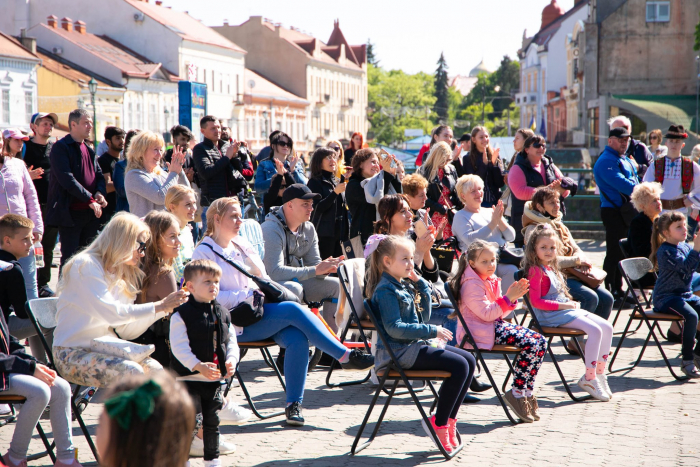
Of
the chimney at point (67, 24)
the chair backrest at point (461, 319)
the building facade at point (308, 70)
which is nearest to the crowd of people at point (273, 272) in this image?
the chair backrest at point (461, 319)

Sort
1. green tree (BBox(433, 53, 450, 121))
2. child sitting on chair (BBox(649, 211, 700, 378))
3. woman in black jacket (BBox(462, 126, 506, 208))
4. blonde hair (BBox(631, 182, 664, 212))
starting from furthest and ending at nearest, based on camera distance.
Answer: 1. green tree (BBox(433, 53, 450, 121))
2. woman in black jacket (BBox(462, 126, 506, 208))
3. blonde hair (BBox(631, 182, 664, 212))
4. child sitting on chair (BBox(649, 211, 700, 378))

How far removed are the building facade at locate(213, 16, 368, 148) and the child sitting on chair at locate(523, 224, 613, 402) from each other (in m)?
72.1

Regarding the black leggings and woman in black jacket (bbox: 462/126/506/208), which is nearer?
the black leggings

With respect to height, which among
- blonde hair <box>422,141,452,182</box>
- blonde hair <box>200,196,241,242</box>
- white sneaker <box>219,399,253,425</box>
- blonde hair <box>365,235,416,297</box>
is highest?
blonde hair <box>422,141,452,182</box>

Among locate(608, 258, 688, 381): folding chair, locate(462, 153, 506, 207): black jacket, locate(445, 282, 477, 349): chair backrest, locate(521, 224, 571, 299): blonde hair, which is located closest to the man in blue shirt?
locate(462, 153, 506, 207): black jacket

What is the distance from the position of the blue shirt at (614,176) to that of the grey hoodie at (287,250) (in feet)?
15.7

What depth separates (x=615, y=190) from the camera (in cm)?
1074

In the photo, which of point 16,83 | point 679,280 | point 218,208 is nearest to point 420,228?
point 218,208

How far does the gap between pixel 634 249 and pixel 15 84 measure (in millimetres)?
42417

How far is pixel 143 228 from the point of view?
17.1 ft

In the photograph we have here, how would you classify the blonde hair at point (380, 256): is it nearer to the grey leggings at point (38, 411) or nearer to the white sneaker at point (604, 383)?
the grey leggings at point (38, 411)

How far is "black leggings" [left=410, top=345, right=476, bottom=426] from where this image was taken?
5320 millimetres

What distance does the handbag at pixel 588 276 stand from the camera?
7.87 metres

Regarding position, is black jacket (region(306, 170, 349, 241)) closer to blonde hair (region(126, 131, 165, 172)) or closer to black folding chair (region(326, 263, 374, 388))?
blonde hair (region(126, 131, 165, 172))
